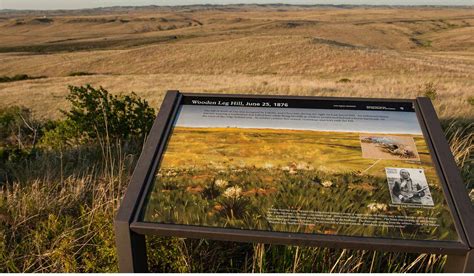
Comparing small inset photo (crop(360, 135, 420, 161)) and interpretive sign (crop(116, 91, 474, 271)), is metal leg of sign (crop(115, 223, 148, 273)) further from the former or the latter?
small inset photo (crop(360, 135, 420, 161))

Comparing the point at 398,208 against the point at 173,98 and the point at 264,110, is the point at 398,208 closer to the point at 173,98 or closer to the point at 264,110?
the point at 264,110

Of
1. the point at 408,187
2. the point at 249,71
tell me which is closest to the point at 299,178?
the point at 408,187

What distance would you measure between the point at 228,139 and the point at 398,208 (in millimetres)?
1290

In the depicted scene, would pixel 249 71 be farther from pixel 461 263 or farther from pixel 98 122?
pixel 461 263

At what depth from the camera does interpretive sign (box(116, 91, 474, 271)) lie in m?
2.70

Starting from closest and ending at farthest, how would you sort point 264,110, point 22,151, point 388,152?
point 388,152
point 264,110
point 22,151

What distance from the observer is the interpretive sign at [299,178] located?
8.87 feet

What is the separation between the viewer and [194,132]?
138 inches

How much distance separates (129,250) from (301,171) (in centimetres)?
124

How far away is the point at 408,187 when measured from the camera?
9.78 ft

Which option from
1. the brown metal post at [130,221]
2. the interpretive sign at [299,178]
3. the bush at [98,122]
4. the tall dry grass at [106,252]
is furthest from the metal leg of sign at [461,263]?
the bush at [98,122]

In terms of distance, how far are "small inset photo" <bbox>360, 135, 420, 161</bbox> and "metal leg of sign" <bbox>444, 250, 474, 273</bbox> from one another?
76 cm

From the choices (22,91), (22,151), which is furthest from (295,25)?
(22,151)

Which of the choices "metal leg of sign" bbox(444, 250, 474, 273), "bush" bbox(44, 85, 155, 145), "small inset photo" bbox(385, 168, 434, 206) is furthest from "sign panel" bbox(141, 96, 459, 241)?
"bush" bbox(44, 85, 155, 145)
